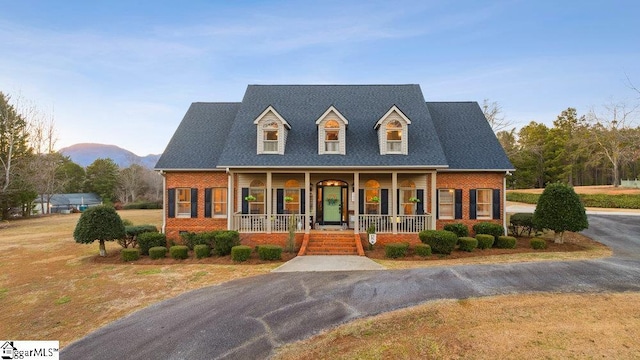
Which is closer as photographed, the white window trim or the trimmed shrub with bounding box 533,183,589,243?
the trimmed shrub with bounding box 533,183,589,243

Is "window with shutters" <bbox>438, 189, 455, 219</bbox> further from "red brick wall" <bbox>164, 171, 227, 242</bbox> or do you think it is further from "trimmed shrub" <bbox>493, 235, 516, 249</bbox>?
"red brick wall" <bbox>164, 171, 227, 242</bbox>

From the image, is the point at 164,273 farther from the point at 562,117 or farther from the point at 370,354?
the point at 562,117

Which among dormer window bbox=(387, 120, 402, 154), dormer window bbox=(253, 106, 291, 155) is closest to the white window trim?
dormer window bbox=(253, 106, 291, 155)

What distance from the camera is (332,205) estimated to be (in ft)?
59.5

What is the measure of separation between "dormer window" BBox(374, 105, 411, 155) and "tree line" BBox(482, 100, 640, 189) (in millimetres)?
39862

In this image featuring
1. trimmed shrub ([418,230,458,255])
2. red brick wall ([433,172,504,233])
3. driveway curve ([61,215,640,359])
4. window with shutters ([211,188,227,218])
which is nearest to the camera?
driveway curve ([61,215,640,359])

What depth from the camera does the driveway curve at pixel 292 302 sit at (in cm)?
627

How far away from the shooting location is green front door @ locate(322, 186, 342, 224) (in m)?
18.1

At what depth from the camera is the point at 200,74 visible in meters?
34.6

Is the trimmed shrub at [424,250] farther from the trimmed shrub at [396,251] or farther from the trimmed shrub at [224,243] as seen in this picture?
the trimmed shrub at [224,243]

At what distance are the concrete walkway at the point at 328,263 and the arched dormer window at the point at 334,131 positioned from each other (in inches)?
252

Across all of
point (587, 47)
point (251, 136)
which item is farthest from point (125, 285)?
point (587, 47)

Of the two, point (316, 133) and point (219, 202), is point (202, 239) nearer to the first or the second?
point (219, 202)

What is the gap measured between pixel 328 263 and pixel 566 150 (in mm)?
64877
